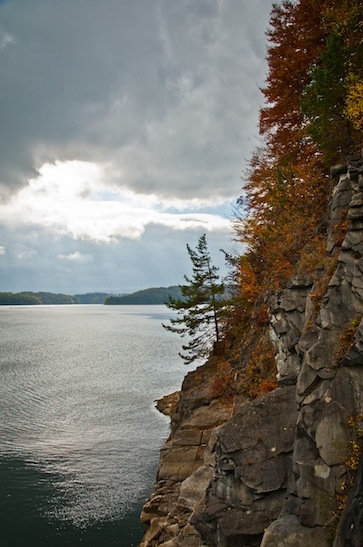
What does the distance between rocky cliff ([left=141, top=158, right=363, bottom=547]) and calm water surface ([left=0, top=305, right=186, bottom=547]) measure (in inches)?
344

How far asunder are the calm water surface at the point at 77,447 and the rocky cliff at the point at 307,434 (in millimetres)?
8731

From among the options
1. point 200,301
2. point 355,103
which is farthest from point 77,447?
point 355,103

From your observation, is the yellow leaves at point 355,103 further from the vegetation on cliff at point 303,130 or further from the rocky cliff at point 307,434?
the rocky cliff at point 307,434

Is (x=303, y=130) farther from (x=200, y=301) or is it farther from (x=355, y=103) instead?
(x=200, y=301)

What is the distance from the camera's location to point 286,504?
37.4 ft

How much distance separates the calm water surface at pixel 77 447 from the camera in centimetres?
2370

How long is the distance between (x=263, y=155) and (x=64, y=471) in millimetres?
31554

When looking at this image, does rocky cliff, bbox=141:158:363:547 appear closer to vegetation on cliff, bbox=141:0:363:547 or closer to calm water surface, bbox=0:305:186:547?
vegetation on cliff, bbox=141:0:363:547

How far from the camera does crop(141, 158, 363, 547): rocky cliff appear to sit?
10.3 metres

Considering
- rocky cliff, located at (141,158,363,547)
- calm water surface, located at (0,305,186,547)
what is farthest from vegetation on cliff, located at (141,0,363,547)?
calm water surface, located at (0,305,186,547)

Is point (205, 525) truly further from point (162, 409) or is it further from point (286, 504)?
point (162, 409)

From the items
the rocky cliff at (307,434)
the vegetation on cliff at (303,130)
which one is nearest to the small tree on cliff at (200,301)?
the vegetation on cliff at (303,130)

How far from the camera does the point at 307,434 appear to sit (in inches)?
444

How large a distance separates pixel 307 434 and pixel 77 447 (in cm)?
3035
